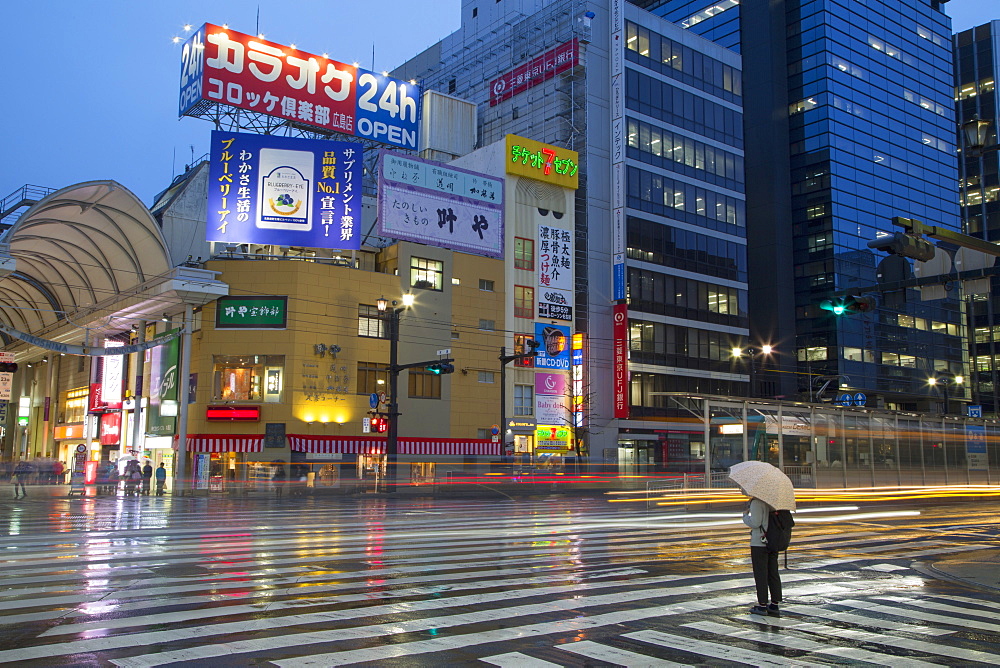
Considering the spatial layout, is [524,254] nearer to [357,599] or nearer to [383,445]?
[383,445]

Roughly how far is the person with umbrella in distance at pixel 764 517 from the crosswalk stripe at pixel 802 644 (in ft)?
3.09

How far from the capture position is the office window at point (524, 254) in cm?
5259

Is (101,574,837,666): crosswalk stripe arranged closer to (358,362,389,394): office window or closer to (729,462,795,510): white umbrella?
(729,462,795,510): white umbrella

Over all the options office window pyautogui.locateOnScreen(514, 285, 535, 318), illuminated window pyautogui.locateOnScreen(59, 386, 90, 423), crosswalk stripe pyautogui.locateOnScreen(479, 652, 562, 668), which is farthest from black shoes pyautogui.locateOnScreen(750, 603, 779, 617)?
illuminated window pyautogui.locateOnScreen(59, 386, 90, 423)

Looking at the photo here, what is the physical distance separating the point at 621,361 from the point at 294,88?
25997 mm

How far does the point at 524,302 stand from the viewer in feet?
171

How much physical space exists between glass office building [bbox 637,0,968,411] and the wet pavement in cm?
5289

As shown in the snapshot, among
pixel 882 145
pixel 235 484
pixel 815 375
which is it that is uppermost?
pixel 882 145

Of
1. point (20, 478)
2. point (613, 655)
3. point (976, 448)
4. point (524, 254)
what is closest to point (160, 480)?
point (20, 478)

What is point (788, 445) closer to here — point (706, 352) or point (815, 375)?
point (706, 352)

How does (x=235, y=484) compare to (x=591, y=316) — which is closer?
(x=235, y=484)

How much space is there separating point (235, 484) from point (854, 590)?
31.2 meters

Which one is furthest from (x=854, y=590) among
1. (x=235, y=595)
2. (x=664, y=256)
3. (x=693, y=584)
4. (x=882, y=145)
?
(x=882, y=145)

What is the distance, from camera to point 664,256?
193ft
